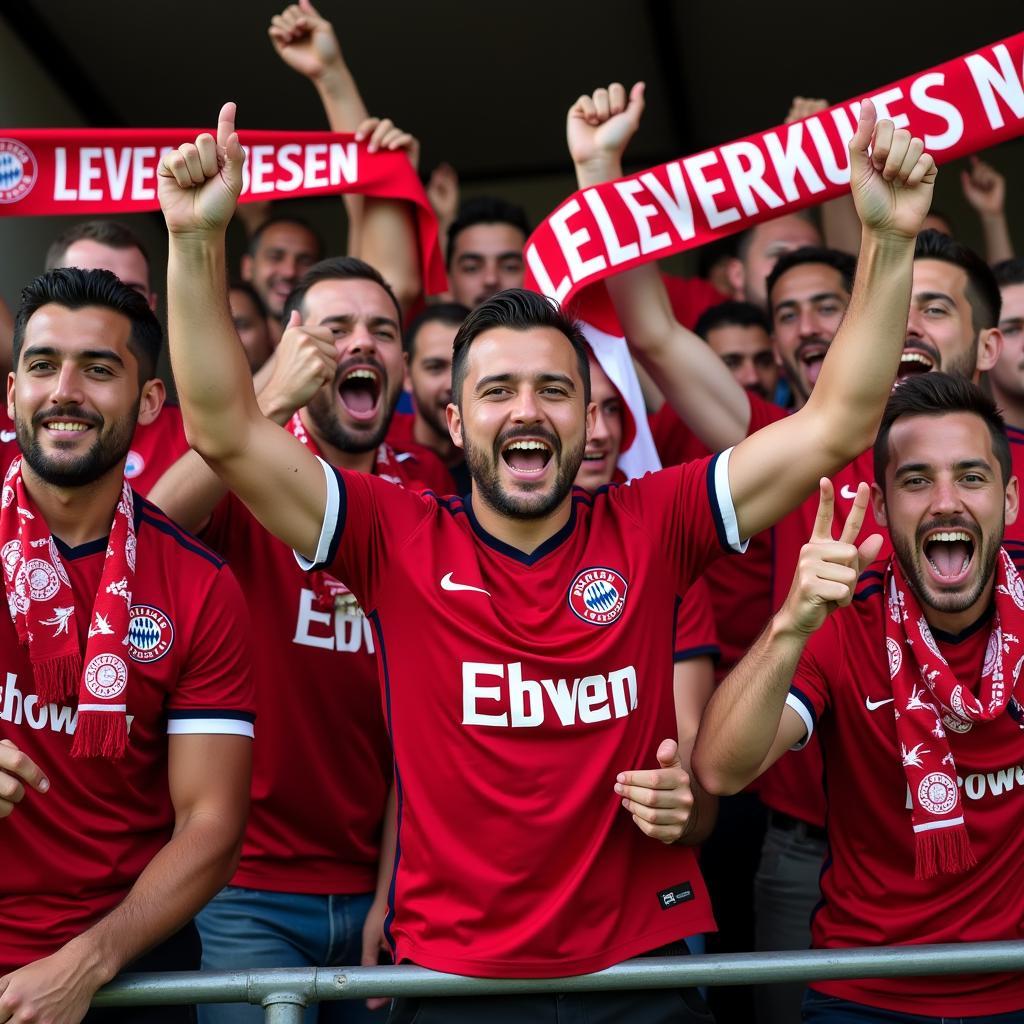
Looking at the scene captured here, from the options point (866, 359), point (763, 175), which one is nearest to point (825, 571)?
point (866, 359)

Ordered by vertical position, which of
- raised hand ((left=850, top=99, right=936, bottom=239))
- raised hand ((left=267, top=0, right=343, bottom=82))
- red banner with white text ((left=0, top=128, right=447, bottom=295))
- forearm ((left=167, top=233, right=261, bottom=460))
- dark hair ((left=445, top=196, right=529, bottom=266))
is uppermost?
raised hand ((left=267, top=0, right=343, bottom=82))

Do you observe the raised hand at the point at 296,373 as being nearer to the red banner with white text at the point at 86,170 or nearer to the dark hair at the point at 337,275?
the dark hair at the point at 337,275

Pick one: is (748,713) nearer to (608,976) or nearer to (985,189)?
(608,976)

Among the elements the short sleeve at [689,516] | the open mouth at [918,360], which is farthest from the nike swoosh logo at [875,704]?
the open mouth at [918,360]

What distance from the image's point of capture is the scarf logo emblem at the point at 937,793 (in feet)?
9.27

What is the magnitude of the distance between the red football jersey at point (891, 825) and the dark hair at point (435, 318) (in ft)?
6.48

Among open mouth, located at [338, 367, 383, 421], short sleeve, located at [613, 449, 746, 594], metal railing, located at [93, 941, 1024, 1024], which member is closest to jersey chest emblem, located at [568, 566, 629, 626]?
short sleeve, located at [613, 449, 746, 594]

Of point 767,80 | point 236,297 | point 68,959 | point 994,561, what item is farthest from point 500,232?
point 68,959

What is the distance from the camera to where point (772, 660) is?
2.60 m

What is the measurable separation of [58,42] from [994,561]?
4881mm

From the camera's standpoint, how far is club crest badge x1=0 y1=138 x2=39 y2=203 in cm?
401

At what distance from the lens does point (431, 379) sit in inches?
183

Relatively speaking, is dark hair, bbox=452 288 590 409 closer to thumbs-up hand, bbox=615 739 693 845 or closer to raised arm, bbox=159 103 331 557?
raised arm, bbox=159 103 331 557

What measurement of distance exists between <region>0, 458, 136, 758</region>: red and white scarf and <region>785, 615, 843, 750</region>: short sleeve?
1.33m
